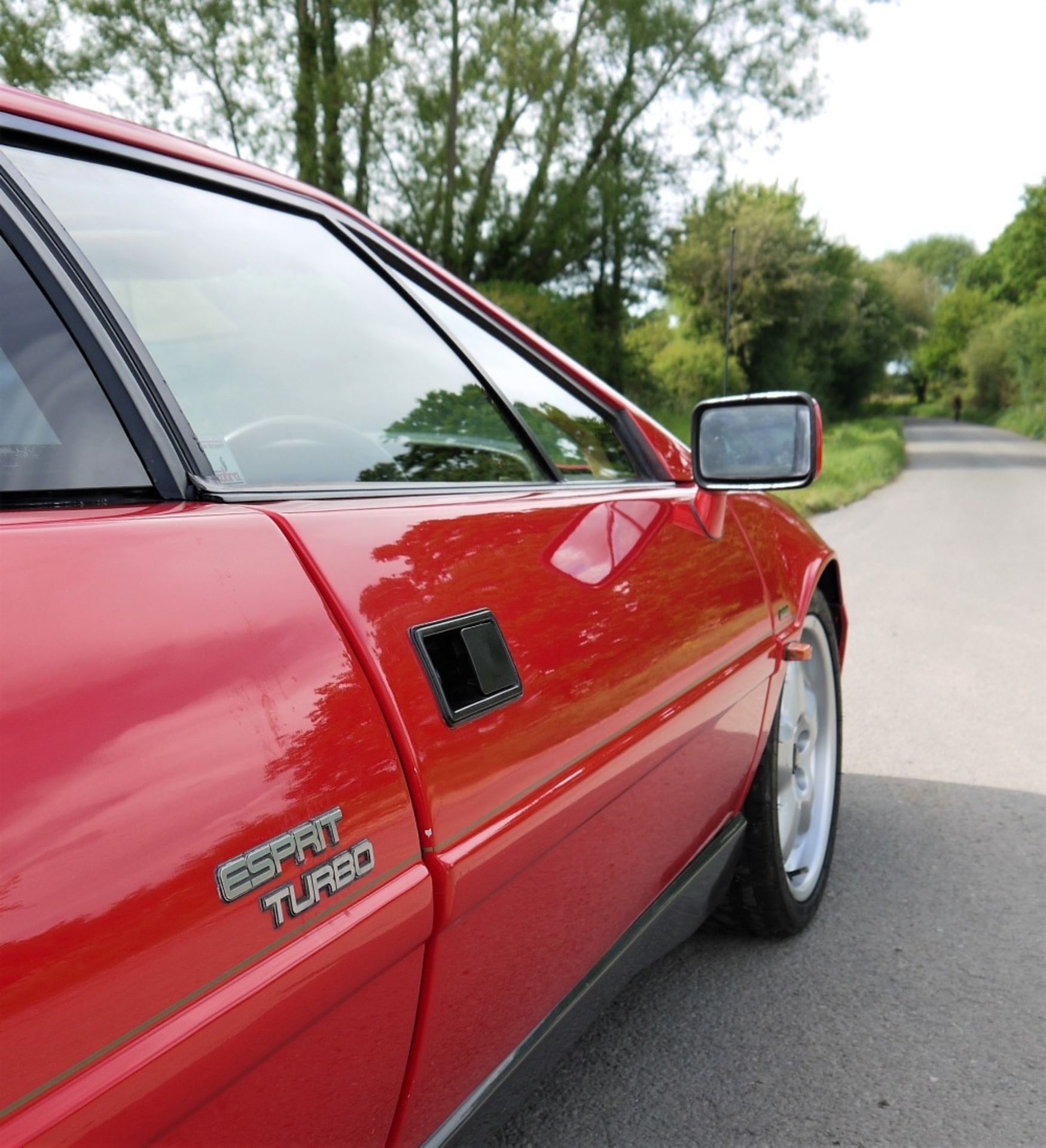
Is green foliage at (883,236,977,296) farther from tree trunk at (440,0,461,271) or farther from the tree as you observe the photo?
tree trunk at (440,0,461,271)

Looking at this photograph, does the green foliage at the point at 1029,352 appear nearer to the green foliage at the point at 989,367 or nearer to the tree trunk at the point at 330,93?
the green foliage at the point at 989,367

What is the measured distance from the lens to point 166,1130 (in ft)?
2.60

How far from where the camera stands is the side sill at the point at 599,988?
1.33 meters

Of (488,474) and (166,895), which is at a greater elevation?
(488,474)

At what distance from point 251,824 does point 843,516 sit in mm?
13783

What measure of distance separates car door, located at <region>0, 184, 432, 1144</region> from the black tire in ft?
5.02

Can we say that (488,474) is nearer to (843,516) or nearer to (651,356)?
(843,516)

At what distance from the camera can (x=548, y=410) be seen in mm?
2029

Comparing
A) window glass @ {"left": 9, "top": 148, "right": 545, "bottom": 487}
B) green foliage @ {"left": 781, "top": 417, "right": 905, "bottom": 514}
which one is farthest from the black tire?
green foliage @ {"left": 781, "top": 417, "right": 905, "bottom": 514}

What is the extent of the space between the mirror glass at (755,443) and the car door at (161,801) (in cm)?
118

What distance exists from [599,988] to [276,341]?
1095 mm

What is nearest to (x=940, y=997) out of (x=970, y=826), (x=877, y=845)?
(x=877, y=845)

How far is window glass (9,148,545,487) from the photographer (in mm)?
1248

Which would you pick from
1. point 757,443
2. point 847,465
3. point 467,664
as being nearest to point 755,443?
point 757,443
